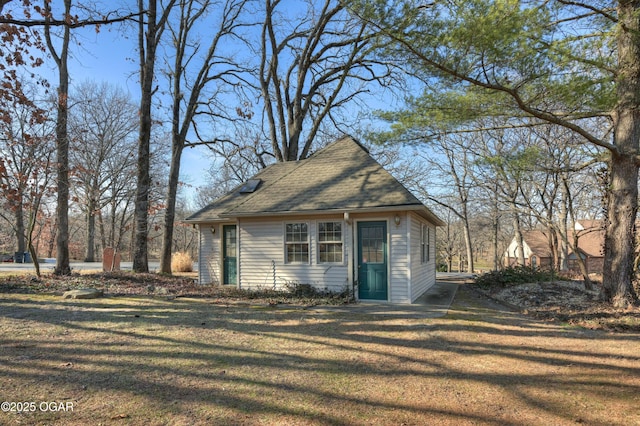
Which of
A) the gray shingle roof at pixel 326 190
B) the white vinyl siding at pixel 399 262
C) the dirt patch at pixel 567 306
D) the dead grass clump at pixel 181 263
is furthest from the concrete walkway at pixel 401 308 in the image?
the dead grass clump at pixel 181 263

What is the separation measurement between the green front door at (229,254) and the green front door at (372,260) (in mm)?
4864

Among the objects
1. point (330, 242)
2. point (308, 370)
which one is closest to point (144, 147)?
point (330, 242)

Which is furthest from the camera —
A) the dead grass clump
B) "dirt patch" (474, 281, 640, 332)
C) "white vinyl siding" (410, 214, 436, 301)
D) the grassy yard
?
the dead grass clump

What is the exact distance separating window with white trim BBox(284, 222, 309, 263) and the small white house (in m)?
0.03

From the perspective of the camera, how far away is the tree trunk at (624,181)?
8375mm

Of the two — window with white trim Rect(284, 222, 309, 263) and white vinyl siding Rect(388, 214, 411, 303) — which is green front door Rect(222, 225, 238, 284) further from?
white vinyl siding Rect(388, 214, 411, 303)

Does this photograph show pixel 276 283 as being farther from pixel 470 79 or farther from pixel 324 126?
pixel 324 126

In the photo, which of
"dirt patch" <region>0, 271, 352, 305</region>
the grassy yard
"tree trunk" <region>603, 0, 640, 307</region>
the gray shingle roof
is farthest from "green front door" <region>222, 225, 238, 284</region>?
"tree trunk" <region>603, 0, 640, 307</region>

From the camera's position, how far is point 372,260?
998 centimetres

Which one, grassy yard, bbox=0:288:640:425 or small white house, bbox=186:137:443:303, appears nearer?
grassy yard, bbox=0:288:640:425

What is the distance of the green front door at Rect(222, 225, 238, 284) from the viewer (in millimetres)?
12875

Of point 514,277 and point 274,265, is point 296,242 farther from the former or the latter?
point 514,277

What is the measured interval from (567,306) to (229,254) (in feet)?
32.7

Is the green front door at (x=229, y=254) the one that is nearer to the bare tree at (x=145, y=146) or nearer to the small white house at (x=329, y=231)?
the small white house at (x=329, y=231)
